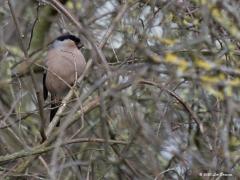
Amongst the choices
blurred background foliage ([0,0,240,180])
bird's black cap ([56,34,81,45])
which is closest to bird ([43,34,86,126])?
bird's black cap ([56,34,81,45])

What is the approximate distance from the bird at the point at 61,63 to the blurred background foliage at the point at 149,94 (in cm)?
14

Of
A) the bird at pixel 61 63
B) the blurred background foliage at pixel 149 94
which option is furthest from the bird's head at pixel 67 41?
the blurred background foliage at pixel 149 94

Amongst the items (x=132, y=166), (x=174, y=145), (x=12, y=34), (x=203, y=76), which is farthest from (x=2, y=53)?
(x=203, y=76)

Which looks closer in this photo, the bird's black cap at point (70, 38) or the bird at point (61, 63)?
the bird at point (61, 63)

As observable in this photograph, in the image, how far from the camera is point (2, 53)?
416cm

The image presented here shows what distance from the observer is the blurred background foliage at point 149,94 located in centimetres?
225

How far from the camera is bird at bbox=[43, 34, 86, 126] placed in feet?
16.6

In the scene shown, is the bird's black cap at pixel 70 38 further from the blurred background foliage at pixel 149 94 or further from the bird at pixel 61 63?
the blurred background foliage at pixel 149 94

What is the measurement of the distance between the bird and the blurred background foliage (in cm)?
14

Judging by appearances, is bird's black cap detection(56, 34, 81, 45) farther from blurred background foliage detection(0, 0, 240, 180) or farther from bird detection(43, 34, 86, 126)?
blurred background foliage detection(0, 0, 240, 180)

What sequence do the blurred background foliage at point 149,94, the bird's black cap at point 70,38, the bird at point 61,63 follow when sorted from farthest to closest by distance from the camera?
the bird's black cap at point 70,38
the bird at point 61,63
the blurred background foliage at point 149,94

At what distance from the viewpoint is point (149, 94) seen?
3.91 meters

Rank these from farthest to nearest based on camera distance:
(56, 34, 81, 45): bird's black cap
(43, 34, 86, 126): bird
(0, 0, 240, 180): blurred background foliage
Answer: (56, 34, 81, 45): bird's black cap → (43, 34, 86, 126): bird → (0, 0, 240, 180): blurred background foliage

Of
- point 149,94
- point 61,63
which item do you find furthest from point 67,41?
point 149,94
